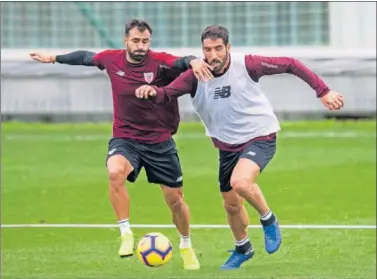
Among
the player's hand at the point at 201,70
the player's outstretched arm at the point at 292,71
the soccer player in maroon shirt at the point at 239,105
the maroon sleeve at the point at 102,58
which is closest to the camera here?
the player's hand at the point at 201,70

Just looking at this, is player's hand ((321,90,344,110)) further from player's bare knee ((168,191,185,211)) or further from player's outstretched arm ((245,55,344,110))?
player's bare knee ((168,191,185,211))

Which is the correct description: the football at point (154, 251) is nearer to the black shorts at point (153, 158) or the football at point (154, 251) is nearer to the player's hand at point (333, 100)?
the black shorts at point (153, 158)

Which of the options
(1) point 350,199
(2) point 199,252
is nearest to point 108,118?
(1) point 350,199

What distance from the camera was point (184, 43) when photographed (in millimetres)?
25500

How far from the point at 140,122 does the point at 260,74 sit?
1.18 meters

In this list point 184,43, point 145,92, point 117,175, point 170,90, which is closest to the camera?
point 145,92

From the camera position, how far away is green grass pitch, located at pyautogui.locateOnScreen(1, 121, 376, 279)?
1152cm

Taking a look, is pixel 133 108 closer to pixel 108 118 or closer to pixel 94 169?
pixel 94 169

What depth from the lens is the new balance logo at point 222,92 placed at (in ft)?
35.7

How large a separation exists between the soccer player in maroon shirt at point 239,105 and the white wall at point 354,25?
13.7 meters

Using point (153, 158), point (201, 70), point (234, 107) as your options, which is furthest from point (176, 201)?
point (201, 70)

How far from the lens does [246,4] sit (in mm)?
25312

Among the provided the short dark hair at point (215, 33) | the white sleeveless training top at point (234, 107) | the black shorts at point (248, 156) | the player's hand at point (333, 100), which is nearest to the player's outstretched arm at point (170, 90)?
the white sleeveless training top at point (234, 107)

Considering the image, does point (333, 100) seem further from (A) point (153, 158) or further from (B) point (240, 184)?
→ (A) point (153, 158)
